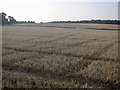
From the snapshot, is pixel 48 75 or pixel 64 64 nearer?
pixel 48 75

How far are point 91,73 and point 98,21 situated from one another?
11628cm

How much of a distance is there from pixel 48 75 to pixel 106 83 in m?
2.77

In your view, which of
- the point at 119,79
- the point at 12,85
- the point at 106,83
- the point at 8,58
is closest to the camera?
the point at 12,85

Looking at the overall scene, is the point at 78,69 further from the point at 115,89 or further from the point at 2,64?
the point at 2,64

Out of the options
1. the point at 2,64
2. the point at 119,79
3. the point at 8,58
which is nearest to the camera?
the point at 119,79

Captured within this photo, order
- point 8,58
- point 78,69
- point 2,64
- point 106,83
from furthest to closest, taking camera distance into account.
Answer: point 8,58, point 2,64, point 78,69, point 106,83

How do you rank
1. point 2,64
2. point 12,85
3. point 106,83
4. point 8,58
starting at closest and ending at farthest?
point 12,85, point 106,83, point 2,64, point 8,58

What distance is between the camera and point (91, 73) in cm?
1239

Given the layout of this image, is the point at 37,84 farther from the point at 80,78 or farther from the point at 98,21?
the point at 98,21

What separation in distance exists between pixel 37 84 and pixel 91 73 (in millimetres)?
3336

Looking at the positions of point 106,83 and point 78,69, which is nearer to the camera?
point 106,83

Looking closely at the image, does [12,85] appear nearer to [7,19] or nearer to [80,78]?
[80,78]

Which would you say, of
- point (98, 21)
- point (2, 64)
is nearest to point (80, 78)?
point (2, 64)

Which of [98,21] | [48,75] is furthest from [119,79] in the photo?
[98,21]
